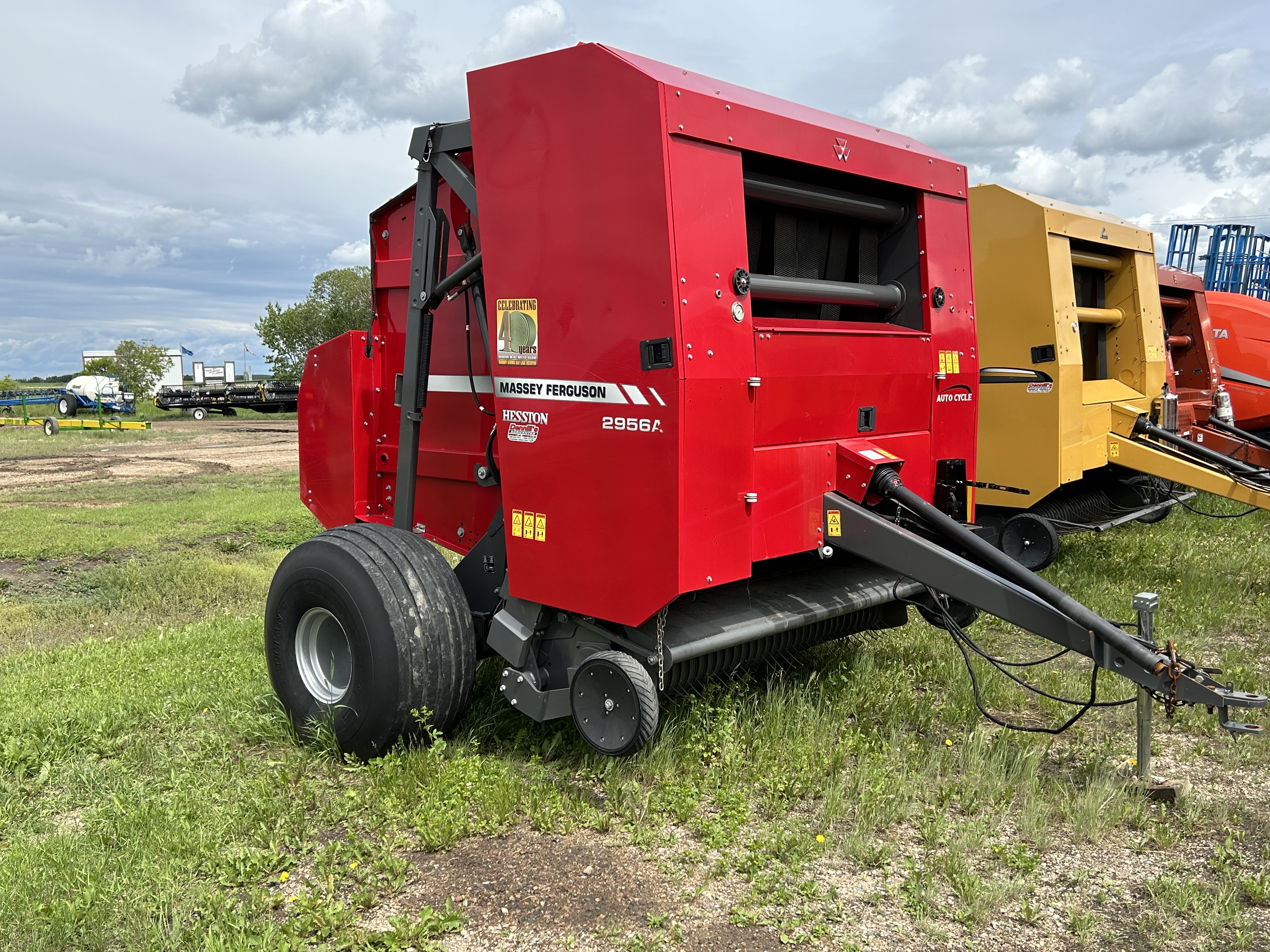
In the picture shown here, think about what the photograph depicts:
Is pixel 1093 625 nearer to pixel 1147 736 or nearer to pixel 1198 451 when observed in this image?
pixel 1147 736

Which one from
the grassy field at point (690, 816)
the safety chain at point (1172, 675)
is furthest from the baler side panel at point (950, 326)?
the safety chain at point (1172, 675)

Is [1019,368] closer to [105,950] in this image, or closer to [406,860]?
[406,860]

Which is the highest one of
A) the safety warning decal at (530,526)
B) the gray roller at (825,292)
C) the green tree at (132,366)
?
the green tree at (132,366)

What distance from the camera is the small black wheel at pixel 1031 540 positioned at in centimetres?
697

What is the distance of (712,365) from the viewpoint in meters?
3.31

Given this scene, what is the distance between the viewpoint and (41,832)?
3574 millimetres

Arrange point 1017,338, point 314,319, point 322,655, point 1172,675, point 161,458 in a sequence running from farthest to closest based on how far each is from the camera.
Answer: point 314,319 → point 161,458 → point 1017,338 → point 322,655 → point 1172,675

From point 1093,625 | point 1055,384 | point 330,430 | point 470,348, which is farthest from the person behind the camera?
point 1055,384

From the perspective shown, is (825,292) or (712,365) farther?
(825,292)

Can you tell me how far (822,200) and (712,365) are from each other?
3.81ft

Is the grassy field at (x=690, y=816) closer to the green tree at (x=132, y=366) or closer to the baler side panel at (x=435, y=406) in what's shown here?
the baler side panel at (x=435, y=406)

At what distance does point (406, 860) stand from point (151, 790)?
128 centimetres

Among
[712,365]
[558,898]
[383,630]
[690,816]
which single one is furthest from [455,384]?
[558,898]

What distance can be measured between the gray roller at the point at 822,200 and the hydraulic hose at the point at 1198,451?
4.00 m
